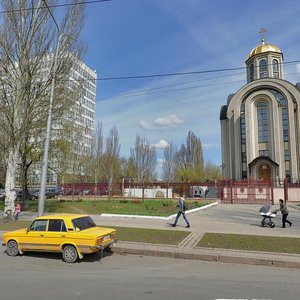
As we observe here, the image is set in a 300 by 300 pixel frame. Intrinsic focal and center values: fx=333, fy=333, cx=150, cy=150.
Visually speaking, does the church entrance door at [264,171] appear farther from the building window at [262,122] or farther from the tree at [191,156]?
the tree at [191,156]

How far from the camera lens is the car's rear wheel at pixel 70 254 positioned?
941cm

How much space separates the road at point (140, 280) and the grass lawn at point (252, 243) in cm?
170

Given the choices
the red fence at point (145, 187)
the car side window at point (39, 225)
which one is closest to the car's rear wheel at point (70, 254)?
the car side window at point (39, 225)

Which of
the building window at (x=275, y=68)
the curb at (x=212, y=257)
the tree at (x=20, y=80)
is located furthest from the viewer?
the building window at (x=275, y=68)

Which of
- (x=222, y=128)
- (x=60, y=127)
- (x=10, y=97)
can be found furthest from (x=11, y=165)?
(x=222, y=128)

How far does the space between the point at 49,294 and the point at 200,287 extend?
2.96m

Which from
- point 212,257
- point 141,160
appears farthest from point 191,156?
point 212,257

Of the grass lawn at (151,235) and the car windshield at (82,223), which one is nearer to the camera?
the car windshield at (82,223)

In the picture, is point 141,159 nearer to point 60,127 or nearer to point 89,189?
point 89,189

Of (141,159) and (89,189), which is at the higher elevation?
(141,159)

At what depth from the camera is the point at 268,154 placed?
4741 cm

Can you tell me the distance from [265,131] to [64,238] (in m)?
43.6

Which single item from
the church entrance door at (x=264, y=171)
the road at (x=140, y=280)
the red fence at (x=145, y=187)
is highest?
the church entrance door at (x=264, y=171)

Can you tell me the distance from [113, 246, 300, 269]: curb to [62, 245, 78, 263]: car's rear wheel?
1.86 meters
